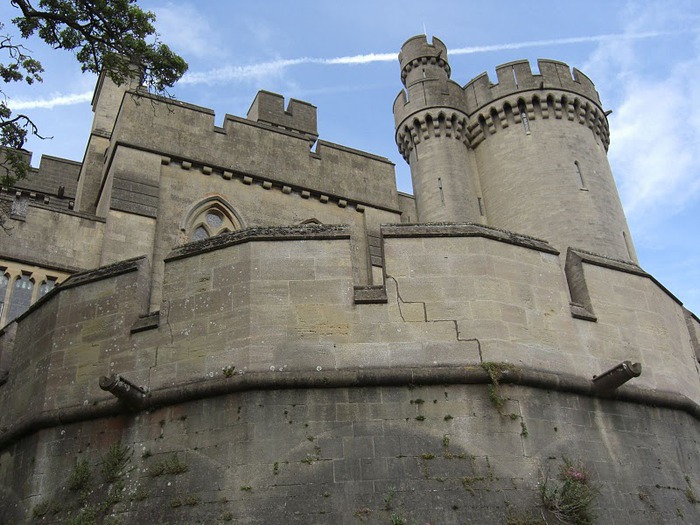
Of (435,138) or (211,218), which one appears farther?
(435,138)

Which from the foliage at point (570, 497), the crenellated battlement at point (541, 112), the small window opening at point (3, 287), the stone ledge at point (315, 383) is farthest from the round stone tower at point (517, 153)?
the foliage at point (570, 497)

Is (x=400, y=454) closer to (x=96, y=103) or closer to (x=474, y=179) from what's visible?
(x=474, y=179)

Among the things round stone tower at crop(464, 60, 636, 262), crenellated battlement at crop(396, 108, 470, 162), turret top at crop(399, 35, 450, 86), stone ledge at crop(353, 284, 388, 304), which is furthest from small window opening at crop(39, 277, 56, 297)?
turret top at crop(399, 35, 450, 86)

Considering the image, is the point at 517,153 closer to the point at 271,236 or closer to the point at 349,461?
the point at 271,236

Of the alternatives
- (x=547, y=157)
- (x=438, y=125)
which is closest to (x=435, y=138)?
(x=438, y=125)

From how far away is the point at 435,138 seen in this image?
20.7m

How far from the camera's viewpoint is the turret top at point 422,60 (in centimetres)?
2202

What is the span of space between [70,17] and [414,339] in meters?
6.03

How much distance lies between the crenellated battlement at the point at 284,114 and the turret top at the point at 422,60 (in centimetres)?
443

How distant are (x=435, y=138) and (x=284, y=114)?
14.3ft

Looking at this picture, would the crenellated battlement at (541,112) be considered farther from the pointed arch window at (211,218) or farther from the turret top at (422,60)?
the pointed arch window at (211,218)

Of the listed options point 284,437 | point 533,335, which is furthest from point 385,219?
point 284,437

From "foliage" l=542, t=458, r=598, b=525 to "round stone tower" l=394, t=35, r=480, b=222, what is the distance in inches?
499

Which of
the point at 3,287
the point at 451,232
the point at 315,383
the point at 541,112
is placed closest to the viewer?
the point at 315,383
